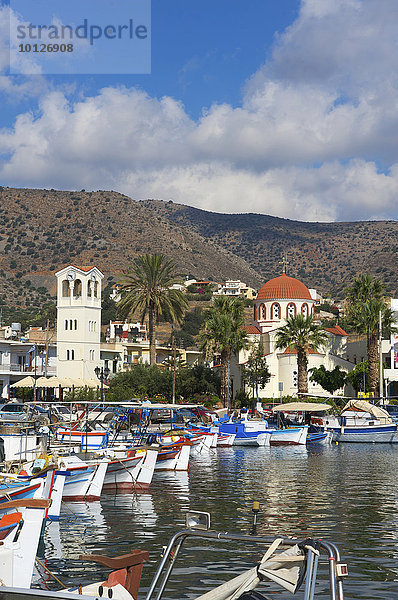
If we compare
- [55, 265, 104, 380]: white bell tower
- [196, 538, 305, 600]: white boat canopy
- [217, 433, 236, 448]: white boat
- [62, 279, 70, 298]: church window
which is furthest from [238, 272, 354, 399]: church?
[196, 538, 305, 600]: white boat canopy

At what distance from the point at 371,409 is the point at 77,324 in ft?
107

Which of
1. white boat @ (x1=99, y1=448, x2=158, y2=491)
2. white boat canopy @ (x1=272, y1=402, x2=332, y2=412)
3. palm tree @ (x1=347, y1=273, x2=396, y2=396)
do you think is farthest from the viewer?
palm tree @ (x1=347, y1=273, x2=396, y2=396)

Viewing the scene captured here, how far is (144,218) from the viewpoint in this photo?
17950cm

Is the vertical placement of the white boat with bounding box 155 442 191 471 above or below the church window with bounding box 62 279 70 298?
below

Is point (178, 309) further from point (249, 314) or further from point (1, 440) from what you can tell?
point (249, 314)

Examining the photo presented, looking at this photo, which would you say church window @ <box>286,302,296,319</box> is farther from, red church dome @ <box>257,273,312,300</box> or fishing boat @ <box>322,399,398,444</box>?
fishing boat @ <box>322,399,398,444</box>

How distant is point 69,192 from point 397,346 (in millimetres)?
118718

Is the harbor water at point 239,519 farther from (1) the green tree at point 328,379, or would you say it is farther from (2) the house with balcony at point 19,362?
(1) the green tree at point 328,379

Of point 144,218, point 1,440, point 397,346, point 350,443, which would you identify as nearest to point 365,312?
point 397,346

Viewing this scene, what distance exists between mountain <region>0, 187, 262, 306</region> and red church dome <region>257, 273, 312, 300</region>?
65.4 meters

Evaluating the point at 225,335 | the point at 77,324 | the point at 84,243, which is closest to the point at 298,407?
the point at 225,335

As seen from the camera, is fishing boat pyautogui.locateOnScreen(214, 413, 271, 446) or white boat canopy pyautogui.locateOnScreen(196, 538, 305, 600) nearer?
white boat canopy pyautogui.locateOnScreen(196, 538, 305, 600)

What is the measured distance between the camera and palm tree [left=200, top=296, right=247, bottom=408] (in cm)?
6612

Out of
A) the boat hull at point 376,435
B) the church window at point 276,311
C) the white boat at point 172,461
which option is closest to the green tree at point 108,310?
the church window at point 276,311
